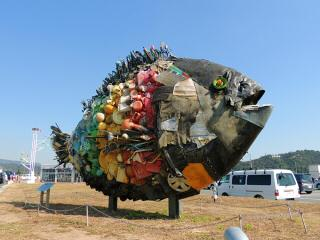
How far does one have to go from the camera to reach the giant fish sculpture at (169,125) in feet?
28.9

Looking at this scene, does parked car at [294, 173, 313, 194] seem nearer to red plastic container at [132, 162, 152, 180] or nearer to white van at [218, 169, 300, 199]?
white van at [218, 169, 300, 199]

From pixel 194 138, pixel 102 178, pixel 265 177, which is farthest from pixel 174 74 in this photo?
pixel 265 177

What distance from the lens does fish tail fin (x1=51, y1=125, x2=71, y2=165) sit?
14.1 metres

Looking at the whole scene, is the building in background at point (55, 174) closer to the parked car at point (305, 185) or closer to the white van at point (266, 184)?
the parked car at point (305, 185)

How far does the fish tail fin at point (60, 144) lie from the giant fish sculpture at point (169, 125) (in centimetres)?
291

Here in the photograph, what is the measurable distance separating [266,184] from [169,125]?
1425 cm

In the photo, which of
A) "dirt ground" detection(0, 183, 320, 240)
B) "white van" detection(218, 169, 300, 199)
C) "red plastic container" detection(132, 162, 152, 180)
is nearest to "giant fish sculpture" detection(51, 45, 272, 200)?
"red plastic container" detection(132, 162, 152, 180)

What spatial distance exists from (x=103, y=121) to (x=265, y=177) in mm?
13918

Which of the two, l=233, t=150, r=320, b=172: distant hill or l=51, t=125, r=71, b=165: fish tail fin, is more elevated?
l=233, t=150, r=320, b=172: distant hill

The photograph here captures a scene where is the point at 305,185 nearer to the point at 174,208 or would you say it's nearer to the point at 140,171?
the point at 174,208

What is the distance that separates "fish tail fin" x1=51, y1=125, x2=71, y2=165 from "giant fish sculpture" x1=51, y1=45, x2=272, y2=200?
9.56ft

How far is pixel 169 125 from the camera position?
9211mm

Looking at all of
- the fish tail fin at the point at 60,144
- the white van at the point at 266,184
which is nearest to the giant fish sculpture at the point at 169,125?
the fish tail fin at the point at 60,144

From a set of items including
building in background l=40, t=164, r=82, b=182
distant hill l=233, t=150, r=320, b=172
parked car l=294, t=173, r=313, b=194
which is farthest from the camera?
distant hill l=233, t=150, r=320, b=172
